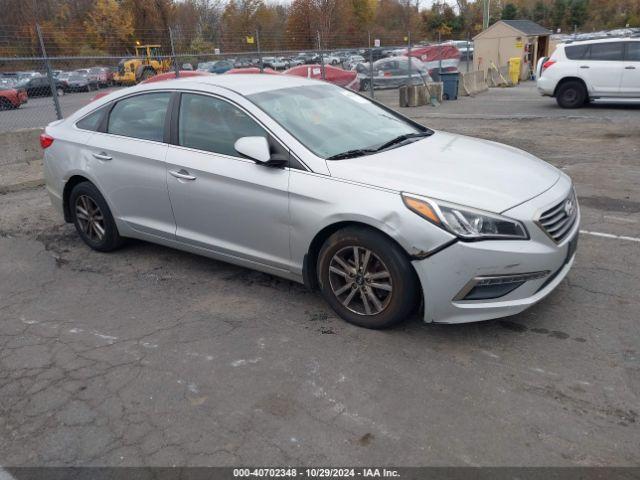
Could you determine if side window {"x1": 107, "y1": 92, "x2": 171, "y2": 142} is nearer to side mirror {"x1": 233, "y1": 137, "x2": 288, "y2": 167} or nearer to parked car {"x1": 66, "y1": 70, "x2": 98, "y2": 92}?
side mirror {"x1": 233, "y1": 137, "x2": 288, "y2": 167}

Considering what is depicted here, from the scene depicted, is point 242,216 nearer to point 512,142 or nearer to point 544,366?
point 544,366

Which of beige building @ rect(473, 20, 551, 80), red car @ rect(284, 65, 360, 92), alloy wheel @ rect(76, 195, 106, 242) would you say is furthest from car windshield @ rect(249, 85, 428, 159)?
beige building @ rect(473, 20, 551, 80)

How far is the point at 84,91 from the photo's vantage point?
2053 centimetres

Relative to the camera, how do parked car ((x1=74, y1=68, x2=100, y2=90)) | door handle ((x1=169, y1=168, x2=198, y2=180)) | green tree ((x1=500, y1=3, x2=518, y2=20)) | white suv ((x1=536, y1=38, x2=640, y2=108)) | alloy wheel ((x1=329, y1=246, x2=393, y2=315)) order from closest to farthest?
alloy wheel ((x1=329, y1=246, x2=393, y2=315)) → door handle ((x1=169, y1=168, x2=198, y2=180)) → white suv ((x1=536, y1=38, x2=640, y2=108)) → parked car ((x1=74, y1=68, x2=100, y2=90)) → green tree ((x1=500, y1=3, x2=518, y2=20))

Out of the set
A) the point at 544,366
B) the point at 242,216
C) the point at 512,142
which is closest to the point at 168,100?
the point at 242,216

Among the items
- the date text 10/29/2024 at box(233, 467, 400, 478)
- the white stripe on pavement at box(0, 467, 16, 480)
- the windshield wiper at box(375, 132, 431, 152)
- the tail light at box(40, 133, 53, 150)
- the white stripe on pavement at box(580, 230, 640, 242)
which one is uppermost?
the windshield wiper at box(375, 132, 431, 152)

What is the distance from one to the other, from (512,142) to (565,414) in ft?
27.9

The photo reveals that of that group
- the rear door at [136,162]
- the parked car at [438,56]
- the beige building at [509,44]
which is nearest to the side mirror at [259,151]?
the rear door at [136,162]

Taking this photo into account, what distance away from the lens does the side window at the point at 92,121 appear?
17.1 ft

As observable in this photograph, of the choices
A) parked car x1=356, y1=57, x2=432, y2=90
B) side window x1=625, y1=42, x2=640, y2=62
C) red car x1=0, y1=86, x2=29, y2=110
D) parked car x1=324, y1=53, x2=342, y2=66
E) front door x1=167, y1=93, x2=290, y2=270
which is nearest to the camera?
front door x1=167, y1=93, x2=290, y2=270

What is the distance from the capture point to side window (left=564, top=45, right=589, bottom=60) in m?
14.5

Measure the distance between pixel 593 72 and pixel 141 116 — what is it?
1305 cm

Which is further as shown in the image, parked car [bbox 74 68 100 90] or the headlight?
parked car [bbox 74 68 100 90]

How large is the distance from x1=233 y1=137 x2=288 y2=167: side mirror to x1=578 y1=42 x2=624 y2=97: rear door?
1314 centimetres
